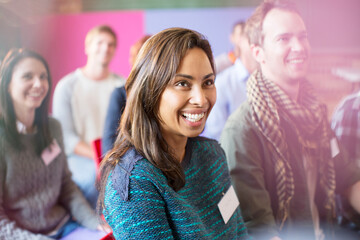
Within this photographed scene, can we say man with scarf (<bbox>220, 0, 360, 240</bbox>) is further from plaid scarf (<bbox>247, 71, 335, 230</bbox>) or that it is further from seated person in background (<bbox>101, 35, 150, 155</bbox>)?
seated person in background (<bbox>101, 35, 150, 155</bbox>)

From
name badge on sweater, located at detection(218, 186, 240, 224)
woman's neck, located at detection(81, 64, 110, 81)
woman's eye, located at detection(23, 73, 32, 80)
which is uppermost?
woman's neck, located at detection(81, 64, 110, 81)

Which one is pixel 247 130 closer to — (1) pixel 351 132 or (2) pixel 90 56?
(1) pixel 351 132

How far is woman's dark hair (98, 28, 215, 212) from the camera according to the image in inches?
38.6

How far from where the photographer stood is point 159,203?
3.09ft

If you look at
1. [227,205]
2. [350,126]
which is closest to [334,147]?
[350,126]

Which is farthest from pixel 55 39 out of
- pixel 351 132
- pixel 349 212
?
pixel 349 212

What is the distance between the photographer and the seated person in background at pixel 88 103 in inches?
83.0

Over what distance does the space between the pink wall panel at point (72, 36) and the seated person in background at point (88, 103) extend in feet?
0.18

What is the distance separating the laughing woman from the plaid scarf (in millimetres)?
446

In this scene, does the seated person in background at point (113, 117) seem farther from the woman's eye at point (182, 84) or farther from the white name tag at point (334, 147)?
the white name tag at point (334, 147)

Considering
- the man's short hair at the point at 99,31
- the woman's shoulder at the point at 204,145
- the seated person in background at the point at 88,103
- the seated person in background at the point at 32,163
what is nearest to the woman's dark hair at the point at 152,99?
the woman's shoulder at the point at 204,145

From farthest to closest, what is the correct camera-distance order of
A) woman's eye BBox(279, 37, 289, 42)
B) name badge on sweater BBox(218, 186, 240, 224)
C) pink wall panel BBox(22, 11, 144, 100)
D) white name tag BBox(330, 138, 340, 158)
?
pink wall panel BBox(22, 11, 144, 100)
white name tag BBox(330, 138, 340, 158)
woman's eye BBox(279, 37, 289, 42)
name badge on sweater BBox(218, 186, 240, 224)

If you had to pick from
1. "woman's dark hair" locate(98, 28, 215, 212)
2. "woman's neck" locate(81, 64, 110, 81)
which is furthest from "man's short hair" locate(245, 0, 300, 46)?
"woman's neck" locate(81, 64, 110, 81)

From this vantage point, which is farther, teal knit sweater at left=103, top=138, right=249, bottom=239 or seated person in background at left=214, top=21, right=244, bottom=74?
seated person in background at left=214, top=21, right=244, bottom=74
